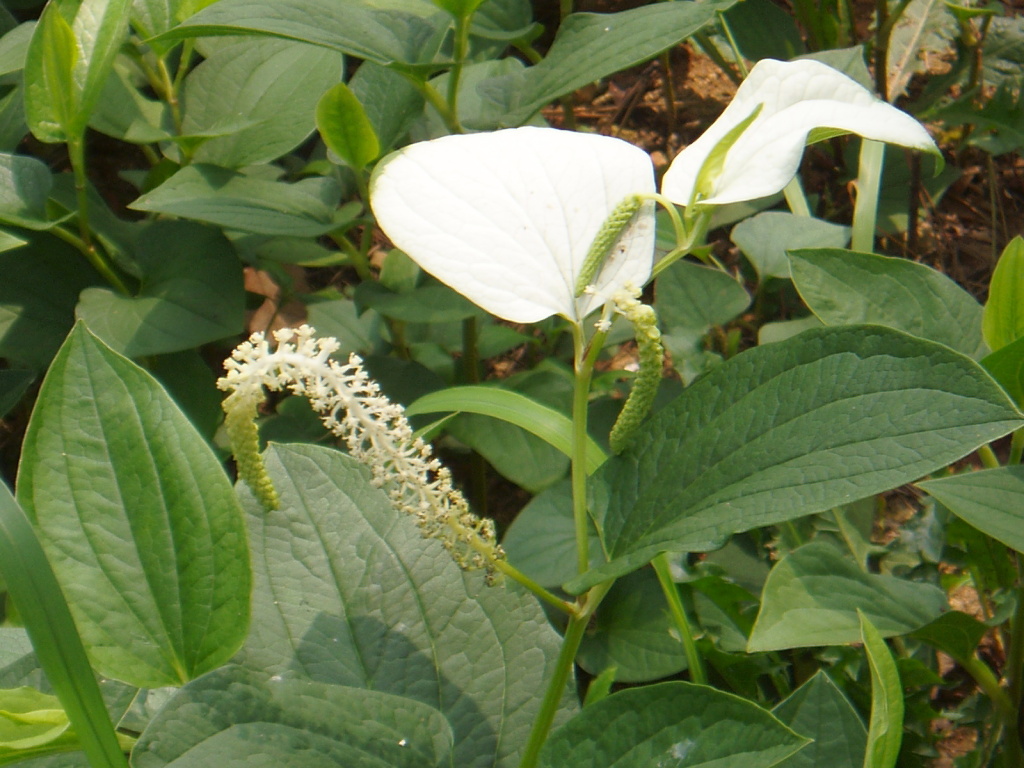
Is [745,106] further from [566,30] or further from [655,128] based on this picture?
[655,128]

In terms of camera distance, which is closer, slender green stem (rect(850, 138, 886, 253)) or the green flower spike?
the green flower spike

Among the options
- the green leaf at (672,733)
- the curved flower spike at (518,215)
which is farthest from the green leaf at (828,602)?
the curved flower spike at (518,215)

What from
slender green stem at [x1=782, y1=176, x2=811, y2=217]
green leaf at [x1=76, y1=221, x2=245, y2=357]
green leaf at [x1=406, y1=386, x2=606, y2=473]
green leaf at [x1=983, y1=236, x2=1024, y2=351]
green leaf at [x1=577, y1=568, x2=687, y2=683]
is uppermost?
green leaf at [x1=983, y1=236, x2=1024, y2=351]

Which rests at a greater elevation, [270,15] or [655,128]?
[270,15]

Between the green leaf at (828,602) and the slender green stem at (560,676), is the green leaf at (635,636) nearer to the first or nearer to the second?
the green leaf at (828,602)

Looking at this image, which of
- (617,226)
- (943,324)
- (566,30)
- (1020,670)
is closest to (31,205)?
(566,30)

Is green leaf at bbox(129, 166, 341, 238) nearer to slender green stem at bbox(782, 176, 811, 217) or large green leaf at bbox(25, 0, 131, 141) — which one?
large green leaf at bbox(25, 0, 131, 141)

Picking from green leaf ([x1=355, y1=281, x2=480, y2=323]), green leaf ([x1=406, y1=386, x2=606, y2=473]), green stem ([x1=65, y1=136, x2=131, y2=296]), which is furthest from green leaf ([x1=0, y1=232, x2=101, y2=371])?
green leaf ([x1=406, y1=386, x2=606, y2=473])
